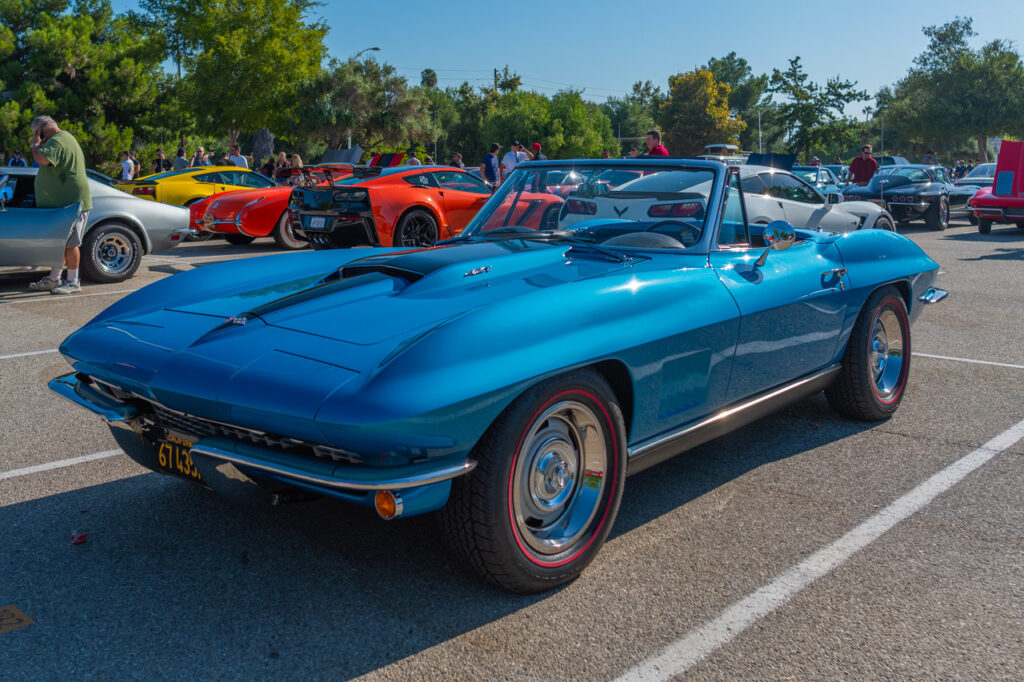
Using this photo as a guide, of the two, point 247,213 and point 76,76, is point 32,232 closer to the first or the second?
point 247,213

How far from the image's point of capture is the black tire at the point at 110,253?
384 inches

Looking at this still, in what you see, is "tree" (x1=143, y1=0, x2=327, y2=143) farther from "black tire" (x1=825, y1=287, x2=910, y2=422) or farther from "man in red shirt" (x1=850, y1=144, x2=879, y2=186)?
"black tire" (x1=825, y1=287, x2=910, y2=422)

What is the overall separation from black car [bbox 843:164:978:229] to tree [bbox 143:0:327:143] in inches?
803

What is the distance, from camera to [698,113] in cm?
8606

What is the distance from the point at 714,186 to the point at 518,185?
1.01m

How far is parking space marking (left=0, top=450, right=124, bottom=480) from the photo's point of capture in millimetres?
3918

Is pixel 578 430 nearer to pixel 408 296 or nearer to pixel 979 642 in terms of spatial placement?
pixel 408 296

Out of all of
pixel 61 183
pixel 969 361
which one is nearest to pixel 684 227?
pixel 969 361

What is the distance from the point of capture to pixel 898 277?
461 centimetres

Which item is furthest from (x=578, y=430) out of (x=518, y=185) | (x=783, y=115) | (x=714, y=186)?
(x=783, y=115)

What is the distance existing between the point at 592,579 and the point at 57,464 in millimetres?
2616

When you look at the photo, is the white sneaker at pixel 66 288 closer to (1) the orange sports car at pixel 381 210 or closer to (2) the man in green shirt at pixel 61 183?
(2) the man in green shirt at pixel 61 183

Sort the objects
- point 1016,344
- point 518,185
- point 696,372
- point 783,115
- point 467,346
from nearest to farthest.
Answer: point 467,346
point 696,372
point 518,185
point 1016,344
point 783,115

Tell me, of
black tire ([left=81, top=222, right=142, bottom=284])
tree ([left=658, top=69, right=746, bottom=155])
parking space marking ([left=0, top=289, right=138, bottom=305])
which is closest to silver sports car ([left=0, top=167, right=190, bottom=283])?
black tire ([left=81, top=222, right=142, bottom=284])
